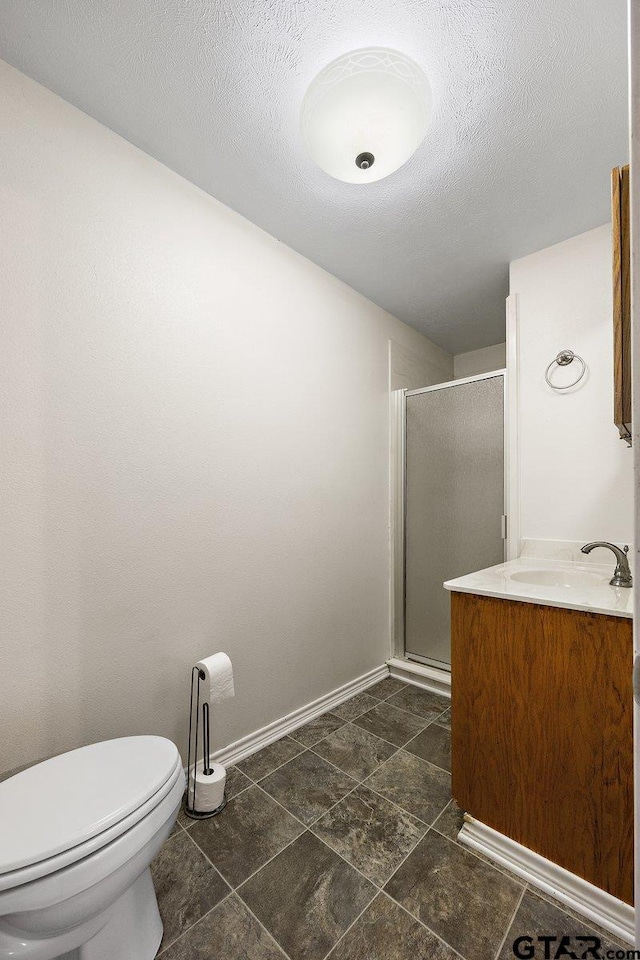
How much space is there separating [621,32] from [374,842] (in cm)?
252

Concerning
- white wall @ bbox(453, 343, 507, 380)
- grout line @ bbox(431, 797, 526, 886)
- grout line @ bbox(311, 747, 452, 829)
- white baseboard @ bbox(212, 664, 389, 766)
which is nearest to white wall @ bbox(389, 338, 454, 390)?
white wall @ bbox(453, 343, 507, 380)

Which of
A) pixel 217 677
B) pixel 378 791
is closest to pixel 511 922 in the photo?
pixel 378 791

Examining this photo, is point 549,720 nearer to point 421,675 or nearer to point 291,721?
point 291,721

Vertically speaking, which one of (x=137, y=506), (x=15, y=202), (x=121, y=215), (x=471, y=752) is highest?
(x=121, y=215)

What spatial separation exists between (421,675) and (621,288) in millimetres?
2189

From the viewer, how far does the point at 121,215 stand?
147 centimetres

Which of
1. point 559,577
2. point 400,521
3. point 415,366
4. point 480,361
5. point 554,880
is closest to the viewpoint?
point 554,880

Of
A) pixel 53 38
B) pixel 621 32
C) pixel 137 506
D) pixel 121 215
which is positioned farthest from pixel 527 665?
pixel 53 38

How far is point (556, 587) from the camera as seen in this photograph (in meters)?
1.52

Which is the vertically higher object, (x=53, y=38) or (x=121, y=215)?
(x=53, y=38)

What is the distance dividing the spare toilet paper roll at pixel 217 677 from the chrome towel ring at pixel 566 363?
197 centimetres

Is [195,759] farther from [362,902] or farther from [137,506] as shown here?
[137,506]

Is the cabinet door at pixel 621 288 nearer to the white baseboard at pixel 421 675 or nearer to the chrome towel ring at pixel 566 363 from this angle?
the chrome towel ring at pixel 566 363

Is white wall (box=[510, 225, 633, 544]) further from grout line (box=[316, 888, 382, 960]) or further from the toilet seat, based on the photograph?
the toilet seat
